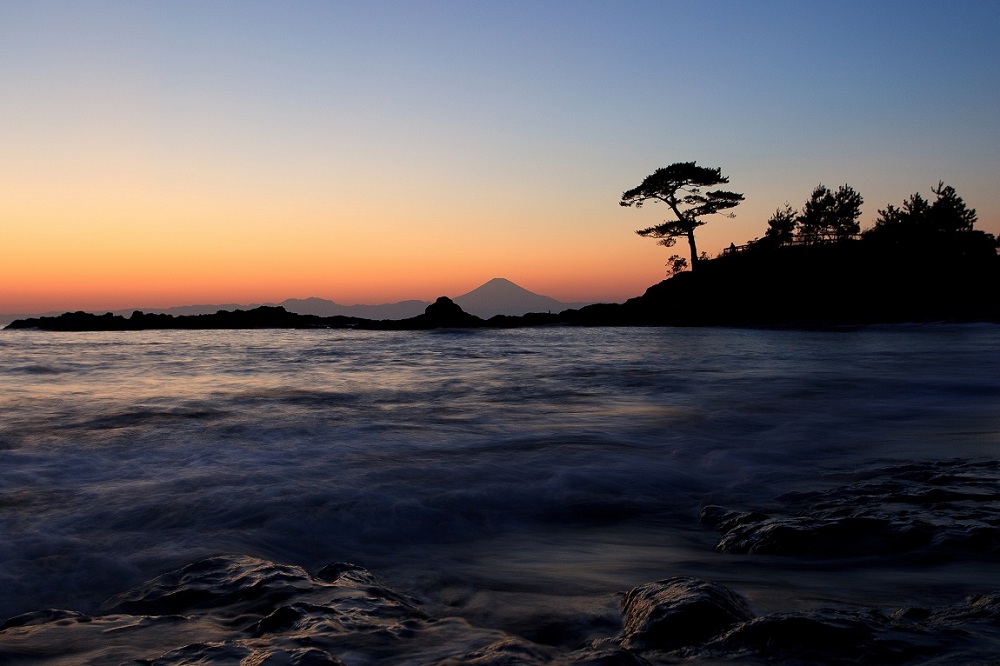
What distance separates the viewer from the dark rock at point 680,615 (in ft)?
6.60

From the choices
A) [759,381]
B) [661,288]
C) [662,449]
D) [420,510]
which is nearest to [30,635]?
[420,510]

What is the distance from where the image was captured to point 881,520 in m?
3.22

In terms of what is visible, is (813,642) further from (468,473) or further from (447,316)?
(447,316)

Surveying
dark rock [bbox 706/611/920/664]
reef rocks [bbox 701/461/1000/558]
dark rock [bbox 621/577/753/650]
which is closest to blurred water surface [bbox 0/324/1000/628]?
reef rocks [bbox 701/461/1000/558]

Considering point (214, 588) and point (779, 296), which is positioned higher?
point (779, 296)

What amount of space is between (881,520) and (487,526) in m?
2.20

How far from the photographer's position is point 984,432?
21.0ft

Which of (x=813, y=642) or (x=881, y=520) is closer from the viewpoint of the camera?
(x=813, y=642)

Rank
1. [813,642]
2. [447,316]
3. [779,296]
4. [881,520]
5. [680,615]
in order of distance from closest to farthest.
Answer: [813,642] < [680,615] < [881,520] < [779,296] < [447,316]

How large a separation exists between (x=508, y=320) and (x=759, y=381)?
3345 centimetres

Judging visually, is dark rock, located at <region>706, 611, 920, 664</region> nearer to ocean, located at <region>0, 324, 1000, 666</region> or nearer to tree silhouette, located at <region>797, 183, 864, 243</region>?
ocean, located at <region>0, 324, 1000, 666</region>

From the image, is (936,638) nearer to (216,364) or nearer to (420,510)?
(420,510)

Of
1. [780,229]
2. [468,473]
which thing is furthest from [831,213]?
[468,473]

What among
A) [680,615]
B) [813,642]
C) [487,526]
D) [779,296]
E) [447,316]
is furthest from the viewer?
[447,316]
